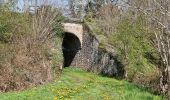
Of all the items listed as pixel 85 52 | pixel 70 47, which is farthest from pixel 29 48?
pixel 70 47

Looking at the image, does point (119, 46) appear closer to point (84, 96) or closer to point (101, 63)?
point (101, 63)

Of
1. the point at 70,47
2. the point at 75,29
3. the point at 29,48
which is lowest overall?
the point at 70,47

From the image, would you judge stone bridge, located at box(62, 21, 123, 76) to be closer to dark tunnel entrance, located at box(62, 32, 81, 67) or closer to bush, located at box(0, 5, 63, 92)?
dark tunnel entrance, located at box(62, 32, 81, 67)

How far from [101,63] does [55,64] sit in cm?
676

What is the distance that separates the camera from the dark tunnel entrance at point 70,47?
42125mm

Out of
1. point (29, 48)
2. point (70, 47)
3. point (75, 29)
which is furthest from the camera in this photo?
point (70, 47)

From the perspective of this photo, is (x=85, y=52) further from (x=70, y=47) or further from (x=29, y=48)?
(x=29, y=48)

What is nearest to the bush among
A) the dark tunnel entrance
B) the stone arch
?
the stone arch

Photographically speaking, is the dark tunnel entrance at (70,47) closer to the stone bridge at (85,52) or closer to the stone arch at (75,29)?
the stone bridge at (85,52)

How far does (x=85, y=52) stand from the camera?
130 feet

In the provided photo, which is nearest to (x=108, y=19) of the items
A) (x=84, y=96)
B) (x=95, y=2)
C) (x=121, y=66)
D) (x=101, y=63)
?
(x=101, y=63)

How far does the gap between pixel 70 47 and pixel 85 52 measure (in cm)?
451

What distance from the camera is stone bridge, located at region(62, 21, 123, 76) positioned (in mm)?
34125

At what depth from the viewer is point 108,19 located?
37938mm
